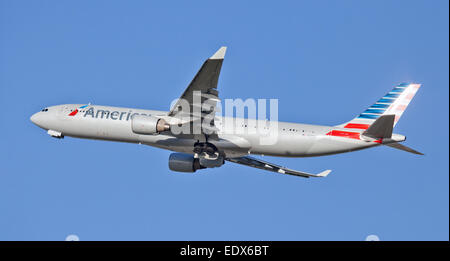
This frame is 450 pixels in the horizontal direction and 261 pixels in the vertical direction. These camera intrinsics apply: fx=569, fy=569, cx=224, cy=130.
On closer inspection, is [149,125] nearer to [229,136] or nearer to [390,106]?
[229,136]

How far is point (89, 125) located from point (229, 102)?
1054cm

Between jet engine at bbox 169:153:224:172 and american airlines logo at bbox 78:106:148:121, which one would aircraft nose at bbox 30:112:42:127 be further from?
jet engine at bbox 169:153:224:172

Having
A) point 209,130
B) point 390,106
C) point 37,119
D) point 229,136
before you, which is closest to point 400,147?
point 390,106

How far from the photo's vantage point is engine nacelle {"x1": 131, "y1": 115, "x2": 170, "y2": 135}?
3797 cm

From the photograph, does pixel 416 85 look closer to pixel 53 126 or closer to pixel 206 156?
pixel 206 156

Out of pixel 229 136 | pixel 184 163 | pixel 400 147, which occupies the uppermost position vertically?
pixel 229 136

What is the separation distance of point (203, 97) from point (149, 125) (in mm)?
4564

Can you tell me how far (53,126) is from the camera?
4359 cm

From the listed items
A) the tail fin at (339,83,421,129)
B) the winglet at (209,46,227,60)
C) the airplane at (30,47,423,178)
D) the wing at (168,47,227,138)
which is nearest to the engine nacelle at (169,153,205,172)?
the airplane at (30,47,423,178)

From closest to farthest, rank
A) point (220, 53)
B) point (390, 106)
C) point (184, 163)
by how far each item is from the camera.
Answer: point (220, 53) < point (390, 106) < point (184, 163)

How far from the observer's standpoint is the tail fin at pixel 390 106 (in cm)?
3994

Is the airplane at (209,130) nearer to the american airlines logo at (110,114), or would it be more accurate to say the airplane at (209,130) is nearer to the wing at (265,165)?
the american airlines logo at (110,114)

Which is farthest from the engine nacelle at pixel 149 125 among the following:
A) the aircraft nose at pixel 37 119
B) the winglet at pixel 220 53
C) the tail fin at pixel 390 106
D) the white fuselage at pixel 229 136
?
the tail fin at pixel 390 106

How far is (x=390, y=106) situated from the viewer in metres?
40.3
